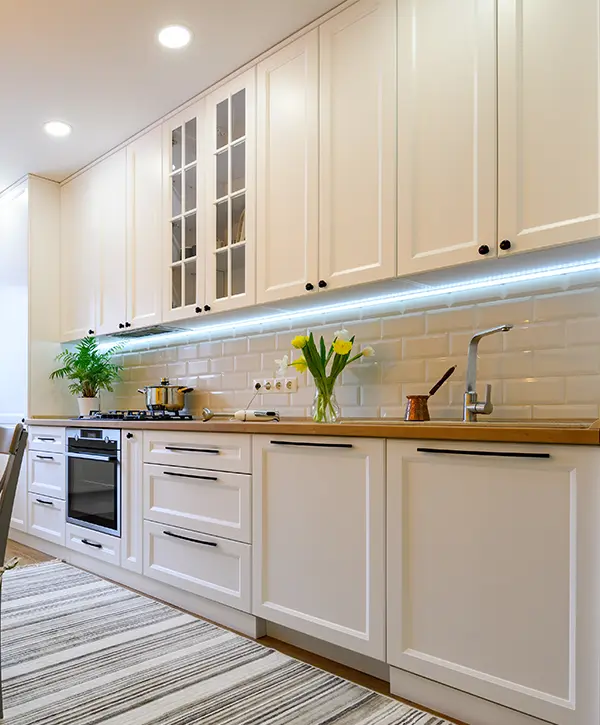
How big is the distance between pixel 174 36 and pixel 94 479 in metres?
2.30

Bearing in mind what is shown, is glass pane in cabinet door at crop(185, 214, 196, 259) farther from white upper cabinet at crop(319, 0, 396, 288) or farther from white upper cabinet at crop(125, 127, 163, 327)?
white upper cabinet at crop(319, 0, 396, 288)

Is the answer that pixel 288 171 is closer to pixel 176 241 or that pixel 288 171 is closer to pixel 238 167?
pixel 238 167

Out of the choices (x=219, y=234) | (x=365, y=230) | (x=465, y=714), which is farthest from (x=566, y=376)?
(x=219, y=234)

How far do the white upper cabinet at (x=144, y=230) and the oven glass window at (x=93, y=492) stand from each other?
88cm

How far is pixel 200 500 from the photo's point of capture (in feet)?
8.64

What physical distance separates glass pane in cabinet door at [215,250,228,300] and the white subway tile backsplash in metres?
0.36

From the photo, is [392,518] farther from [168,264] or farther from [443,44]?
[168,264]

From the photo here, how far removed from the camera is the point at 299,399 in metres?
3.07

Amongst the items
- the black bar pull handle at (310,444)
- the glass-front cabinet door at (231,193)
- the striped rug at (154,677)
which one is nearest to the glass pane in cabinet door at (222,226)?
the glass-front cabinet door at (231,193)

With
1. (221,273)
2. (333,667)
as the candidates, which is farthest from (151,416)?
(333,667)

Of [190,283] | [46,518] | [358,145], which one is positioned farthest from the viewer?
[46,518]

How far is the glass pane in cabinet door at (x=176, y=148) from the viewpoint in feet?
11.2

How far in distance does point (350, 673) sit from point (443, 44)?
7.35 feet

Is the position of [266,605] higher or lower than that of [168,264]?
lower
